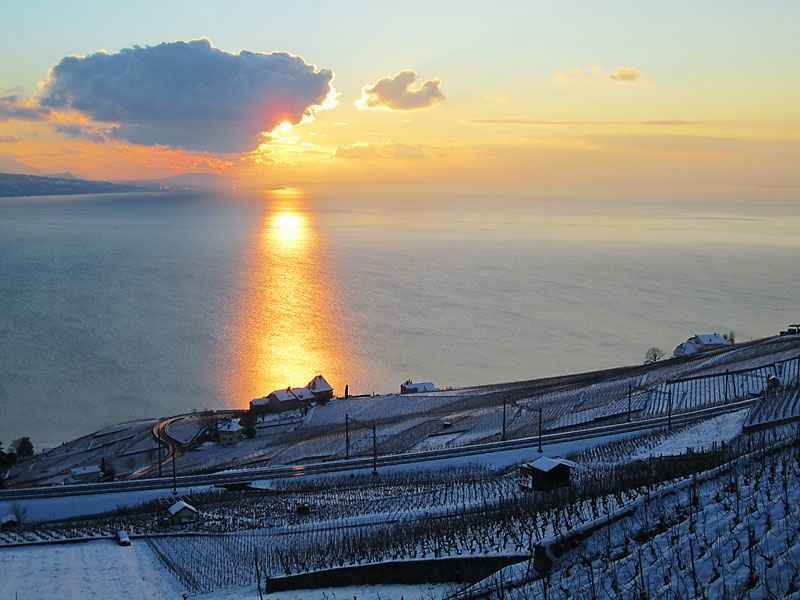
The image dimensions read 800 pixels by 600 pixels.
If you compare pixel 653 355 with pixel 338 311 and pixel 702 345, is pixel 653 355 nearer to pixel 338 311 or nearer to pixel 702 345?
pixel 702 345

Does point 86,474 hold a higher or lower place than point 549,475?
lower

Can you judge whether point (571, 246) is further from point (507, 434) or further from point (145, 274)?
point (507, 434)

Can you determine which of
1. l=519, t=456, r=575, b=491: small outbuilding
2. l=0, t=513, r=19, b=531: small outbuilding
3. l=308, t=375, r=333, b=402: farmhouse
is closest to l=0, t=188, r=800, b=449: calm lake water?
l=308, t=375, r=333, b=402: farmhouse

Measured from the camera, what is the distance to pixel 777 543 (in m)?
4.57

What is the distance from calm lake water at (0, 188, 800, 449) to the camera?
45656mm

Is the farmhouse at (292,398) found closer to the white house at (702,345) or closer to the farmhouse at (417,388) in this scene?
the farmhouse at (417,388)

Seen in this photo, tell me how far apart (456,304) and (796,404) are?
1888 inches

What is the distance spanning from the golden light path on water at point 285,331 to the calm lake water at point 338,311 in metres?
0.23

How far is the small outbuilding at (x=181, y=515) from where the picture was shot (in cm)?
1625

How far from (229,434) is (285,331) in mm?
25188

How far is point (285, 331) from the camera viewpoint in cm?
5838

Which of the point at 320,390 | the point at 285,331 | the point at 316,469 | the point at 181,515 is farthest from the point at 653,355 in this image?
the point at 181,515

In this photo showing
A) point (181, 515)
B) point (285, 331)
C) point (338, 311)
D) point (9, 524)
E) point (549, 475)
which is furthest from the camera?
point (338, 311)

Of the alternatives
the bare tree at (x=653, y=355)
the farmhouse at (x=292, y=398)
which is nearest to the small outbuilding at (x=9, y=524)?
the farmhouse at (x=292, y=398)
